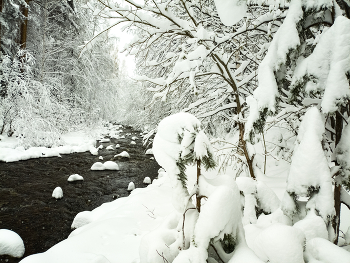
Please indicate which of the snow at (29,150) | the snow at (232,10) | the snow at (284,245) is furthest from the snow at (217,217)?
the snow at (29,150)

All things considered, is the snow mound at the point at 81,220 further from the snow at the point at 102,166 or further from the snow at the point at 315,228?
the snow at the point at 315,228

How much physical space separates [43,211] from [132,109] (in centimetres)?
1529

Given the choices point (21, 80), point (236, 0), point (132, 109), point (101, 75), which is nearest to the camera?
point (236, 0)

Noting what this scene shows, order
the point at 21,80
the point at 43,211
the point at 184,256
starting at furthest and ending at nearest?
1. the point at 21,80
2. the point at 43,211
3. the point at 184,256

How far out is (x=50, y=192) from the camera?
4738 millimetres

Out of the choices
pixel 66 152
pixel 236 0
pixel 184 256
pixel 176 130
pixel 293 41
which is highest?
pixel 236 0

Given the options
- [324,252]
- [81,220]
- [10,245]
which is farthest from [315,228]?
[81,220]

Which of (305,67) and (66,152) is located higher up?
(305,67)

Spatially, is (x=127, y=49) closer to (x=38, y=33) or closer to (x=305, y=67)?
(x=305, y=67)

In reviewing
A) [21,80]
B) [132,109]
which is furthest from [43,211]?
[132,109]

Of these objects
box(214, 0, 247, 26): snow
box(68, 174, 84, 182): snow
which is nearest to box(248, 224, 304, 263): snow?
box(214, 0, 247, 26): snow

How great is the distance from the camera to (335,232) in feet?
4.11

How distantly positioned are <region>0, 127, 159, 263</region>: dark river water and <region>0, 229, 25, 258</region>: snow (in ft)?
0.20

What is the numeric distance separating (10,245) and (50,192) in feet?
7.05
